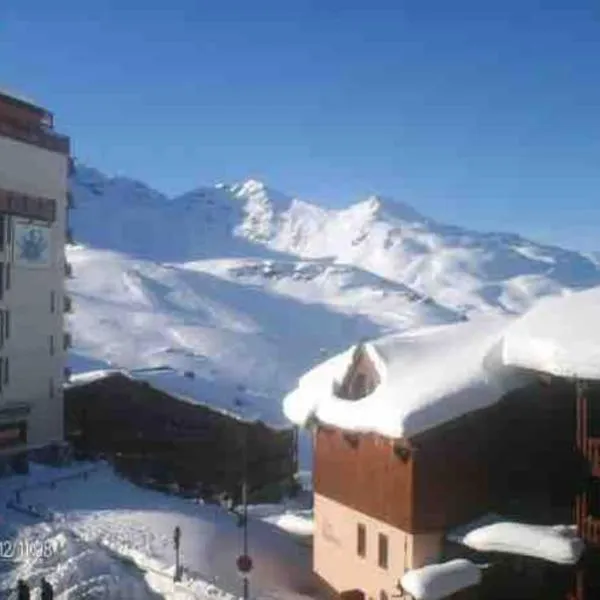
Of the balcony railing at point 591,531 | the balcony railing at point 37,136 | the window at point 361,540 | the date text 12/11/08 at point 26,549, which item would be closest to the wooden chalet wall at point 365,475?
the window at point 361,540

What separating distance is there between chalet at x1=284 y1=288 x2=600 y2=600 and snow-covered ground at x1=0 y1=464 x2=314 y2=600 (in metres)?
6.00

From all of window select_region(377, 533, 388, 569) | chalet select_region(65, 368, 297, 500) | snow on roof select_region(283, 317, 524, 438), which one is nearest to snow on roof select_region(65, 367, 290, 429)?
chalet select_region(65, 368, 297, 500)

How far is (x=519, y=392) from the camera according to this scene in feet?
82.9

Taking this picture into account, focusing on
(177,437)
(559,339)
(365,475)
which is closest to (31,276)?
(177,437)

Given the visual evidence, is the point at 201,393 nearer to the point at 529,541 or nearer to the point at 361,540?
the point at 361,540

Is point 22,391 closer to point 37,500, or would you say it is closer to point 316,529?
point 37,500

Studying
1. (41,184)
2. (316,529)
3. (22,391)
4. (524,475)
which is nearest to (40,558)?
(316,529)

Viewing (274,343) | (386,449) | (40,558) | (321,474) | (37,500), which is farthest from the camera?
(274,343)

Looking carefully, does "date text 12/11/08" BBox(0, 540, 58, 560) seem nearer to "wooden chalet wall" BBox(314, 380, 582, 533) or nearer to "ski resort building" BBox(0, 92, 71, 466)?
"wooden chalet wall" BBox(314, 380, 582, 533)

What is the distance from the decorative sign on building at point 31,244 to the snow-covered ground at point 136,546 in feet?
42.2

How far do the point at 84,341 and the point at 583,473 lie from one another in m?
149

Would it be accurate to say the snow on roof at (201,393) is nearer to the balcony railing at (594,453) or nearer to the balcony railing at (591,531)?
the balcony railing at (594,453)

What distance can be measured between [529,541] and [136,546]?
56.6 feet

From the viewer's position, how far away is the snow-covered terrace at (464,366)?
23266mm
